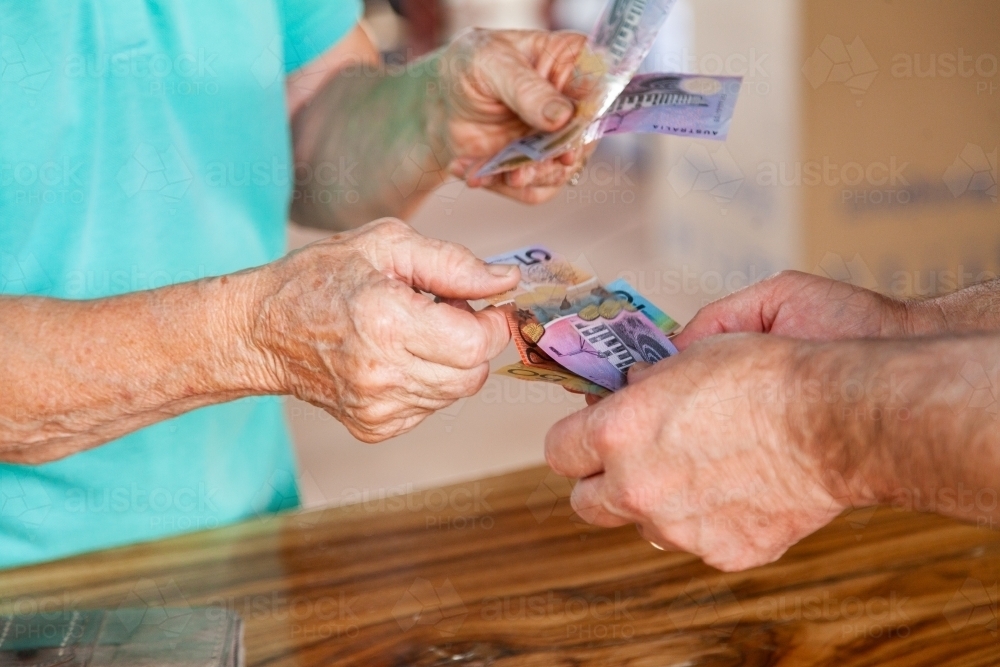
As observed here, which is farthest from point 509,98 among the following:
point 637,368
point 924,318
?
point 924,318

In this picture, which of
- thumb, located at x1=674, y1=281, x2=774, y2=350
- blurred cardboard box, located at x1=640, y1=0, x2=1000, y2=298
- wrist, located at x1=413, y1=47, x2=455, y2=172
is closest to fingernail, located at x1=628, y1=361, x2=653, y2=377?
thumb, located at x1=674, y1=281, x2=774, y2=350

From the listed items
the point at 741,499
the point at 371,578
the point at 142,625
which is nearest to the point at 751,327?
the point at 741,499

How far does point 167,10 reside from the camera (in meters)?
1.38

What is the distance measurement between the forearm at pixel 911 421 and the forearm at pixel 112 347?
61cm

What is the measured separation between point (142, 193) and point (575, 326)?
64cm

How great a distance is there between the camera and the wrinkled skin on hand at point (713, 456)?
0.95 meters

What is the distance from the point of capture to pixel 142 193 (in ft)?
4.49

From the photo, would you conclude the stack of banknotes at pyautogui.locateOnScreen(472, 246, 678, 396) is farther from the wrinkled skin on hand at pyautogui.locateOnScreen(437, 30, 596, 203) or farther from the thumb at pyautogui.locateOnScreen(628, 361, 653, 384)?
the wrinkled skin on hand at pyautogui.locateOnScreen(437, 30, 596, 203)

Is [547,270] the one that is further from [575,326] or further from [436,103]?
[436,103]

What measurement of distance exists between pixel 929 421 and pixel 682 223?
3.17m

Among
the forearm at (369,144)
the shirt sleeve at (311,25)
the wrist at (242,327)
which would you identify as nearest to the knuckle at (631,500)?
the wrist at (242,327)

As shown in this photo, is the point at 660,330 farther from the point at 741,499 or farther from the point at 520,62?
the point at 520,62

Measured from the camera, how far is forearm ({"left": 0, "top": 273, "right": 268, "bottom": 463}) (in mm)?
1069

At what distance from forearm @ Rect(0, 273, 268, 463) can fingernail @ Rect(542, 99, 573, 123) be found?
1.92 feet
